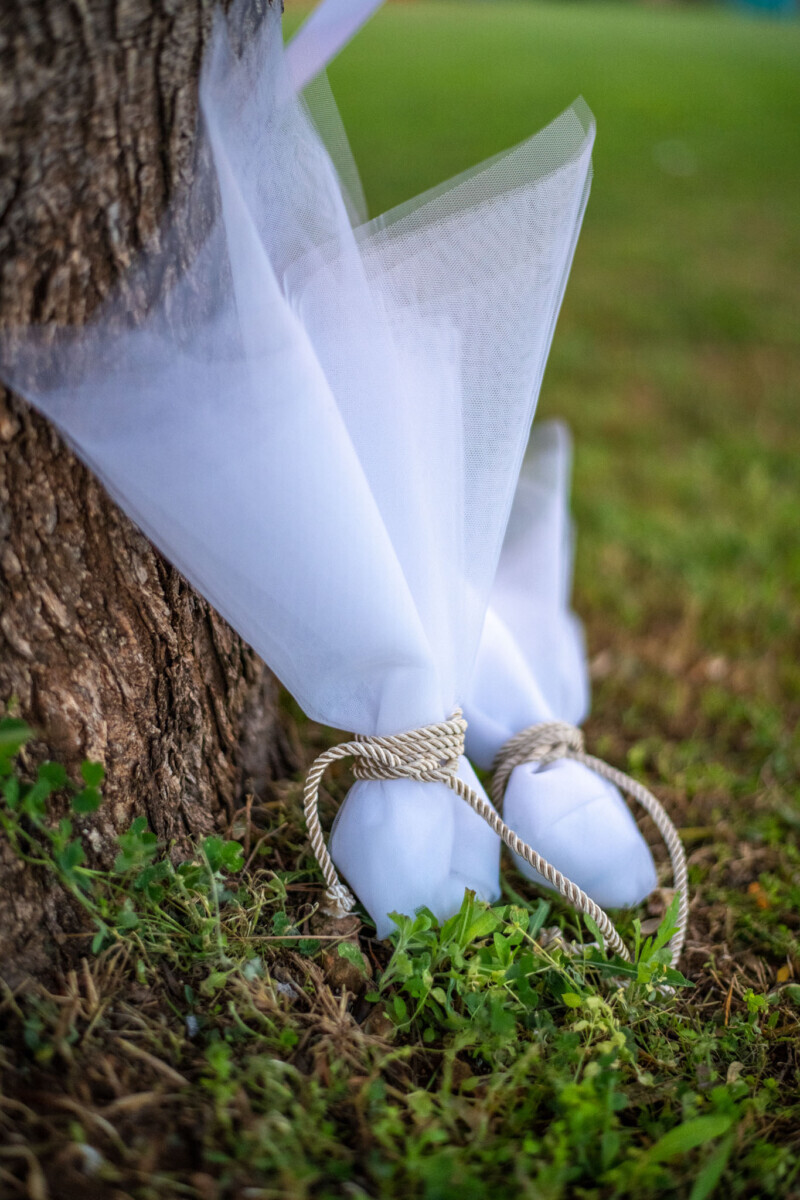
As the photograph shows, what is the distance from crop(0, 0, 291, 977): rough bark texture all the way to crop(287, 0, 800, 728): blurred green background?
1.36 metres

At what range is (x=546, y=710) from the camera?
1.54 m

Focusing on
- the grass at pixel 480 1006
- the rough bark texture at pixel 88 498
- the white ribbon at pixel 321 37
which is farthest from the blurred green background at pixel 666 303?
the white ribbon at pixel 321 37

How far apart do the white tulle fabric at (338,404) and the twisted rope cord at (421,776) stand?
0.02 metres

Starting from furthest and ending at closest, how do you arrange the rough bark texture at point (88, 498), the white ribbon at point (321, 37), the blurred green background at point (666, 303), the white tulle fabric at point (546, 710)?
the blurred green background at point (666, 303), the white tulle fabric at point (546, 710), the white ribbon at point (321, 37), the rough bark texture at point (88, 498)

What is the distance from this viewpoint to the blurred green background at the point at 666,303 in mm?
2545

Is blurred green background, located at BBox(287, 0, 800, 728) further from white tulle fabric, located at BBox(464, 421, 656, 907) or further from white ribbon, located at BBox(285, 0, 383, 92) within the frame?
white ribbon, located at BBox(285, 0, 383, 92)

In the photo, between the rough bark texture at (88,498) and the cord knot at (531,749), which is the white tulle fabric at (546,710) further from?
the rough bark texture at (88,498)

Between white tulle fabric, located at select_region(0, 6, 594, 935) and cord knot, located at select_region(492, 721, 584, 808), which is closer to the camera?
white tulle fabric, located at select_region(0, 6, 594, 935)

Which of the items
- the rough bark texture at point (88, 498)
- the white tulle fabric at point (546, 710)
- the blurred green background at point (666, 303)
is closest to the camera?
the rough bark texture at point (88, 498)

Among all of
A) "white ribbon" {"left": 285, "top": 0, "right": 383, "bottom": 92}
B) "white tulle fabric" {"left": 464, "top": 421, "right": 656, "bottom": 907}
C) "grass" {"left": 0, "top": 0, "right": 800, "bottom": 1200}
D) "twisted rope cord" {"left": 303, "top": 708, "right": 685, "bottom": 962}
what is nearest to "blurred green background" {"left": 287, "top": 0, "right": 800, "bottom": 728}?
"grass" {"left": 0, "top": 0, "right": 800, "bottom": 1200}

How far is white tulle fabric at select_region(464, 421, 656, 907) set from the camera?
4.53 feet

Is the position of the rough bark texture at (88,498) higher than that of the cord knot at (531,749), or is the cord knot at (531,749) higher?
the rough bark texture at (88,498)

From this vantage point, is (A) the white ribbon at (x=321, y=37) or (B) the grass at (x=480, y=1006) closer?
(B) the grass at (x=480, y=1006)

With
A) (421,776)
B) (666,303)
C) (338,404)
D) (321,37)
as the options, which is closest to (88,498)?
(338,404)
